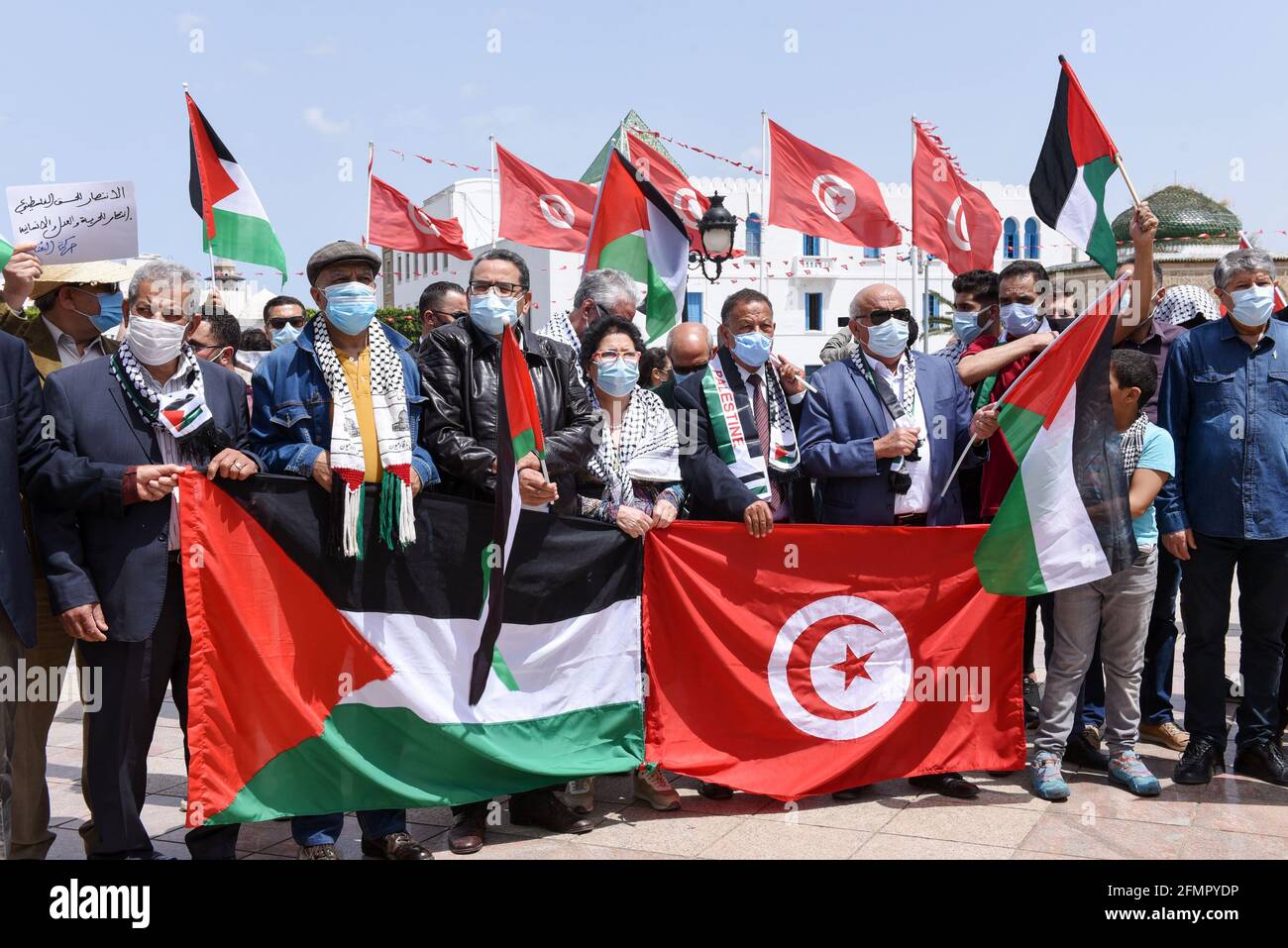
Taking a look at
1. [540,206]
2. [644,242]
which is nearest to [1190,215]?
[540,206]

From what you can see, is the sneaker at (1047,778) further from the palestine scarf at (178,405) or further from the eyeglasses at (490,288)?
the palestine scarf at (178,405)

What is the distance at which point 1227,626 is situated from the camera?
5.61 meters

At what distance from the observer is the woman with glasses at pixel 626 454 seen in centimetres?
525

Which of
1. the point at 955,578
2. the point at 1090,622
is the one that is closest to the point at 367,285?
the point at 955,578

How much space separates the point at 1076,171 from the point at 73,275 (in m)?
4.65

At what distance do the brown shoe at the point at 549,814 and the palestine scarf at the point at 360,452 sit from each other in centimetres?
127

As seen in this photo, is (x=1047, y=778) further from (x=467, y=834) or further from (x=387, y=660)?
(x=387, y=660)

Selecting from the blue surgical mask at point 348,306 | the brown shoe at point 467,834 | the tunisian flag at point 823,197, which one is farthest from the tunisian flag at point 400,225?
the brown shoe at point 467,834

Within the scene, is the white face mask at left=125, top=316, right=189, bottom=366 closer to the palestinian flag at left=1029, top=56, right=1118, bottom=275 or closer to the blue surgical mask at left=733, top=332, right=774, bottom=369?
the blue surgical mask at left=733, top=332, right=774, bottom=369

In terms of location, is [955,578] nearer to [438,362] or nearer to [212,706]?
[438,362]

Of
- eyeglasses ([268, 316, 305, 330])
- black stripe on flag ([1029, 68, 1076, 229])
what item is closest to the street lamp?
eyeglasses ([268, 316, 305, 330])

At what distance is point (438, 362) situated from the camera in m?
4.96

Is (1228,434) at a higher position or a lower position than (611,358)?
lower

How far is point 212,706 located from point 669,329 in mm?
4272
